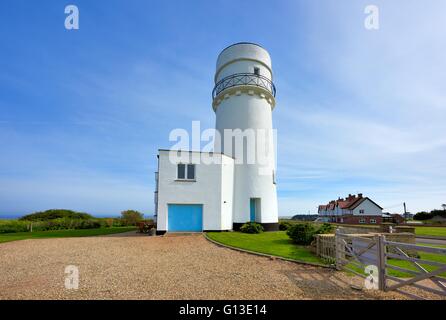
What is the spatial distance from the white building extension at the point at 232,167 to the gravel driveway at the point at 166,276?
559cm

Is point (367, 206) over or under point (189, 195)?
under

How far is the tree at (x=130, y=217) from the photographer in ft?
85.4

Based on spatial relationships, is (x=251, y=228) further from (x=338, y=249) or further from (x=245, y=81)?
(x=245, y=81)

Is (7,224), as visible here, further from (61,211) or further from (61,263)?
(61,263)

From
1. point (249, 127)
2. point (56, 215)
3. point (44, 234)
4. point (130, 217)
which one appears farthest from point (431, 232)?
point (56, 215)

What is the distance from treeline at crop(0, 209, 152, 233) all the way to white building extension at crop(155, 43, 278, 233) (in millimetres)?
11282

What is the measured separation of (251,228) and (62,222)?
19251 millimetres

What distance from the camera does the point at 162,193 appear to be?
1489 centimetres

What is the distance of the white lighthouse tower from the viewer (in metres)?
17.3

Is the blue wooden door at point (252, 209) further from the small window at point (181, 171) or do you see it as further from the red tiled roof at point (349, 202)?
the red tiled roof at point (349, 202)

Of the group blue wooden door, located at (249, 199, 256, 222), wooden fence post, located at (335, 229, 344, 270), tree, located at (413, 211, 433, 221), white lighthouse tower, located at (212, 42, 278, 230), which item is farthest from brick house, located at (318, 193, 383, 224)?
wooden fence post, located at (335, 229, 344, 270)

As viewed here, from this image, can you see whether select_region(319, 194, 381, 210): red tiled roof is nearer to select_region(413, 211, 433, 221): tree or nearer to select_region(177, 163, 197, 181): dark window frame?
select_region(413, 211, 433, 221): tree
